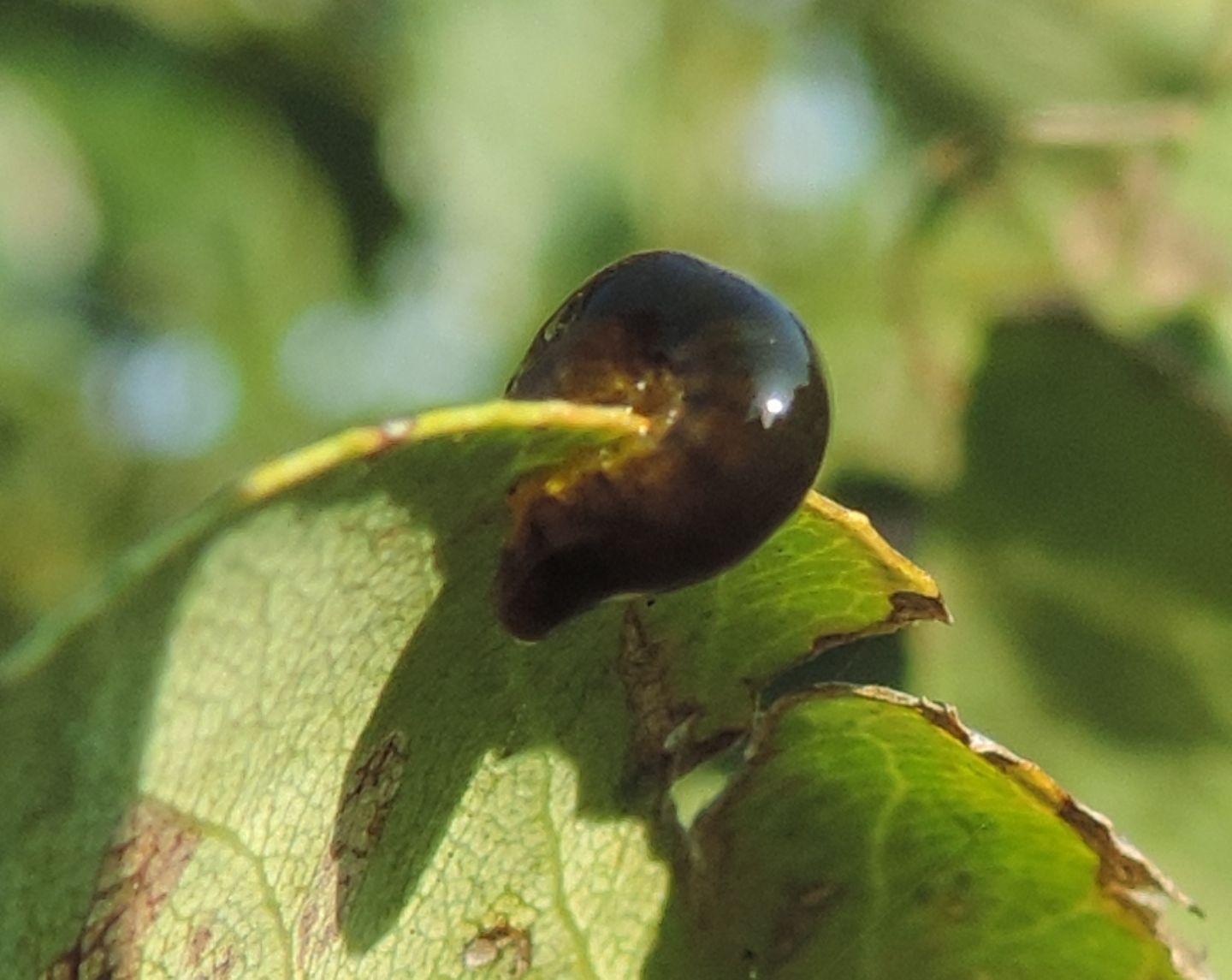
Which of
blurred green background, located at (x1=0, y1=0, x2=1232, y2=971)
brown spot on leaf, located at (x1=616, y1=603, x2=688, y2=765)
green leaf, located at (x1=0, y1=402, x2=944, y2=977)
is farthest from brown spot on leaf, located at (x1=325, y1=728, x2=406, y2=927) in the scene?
blurred green background, located at (x1=0, y1=0, x2=1232, y2=971)

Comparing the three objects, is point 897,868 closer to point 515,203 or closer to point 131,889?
point 131,889

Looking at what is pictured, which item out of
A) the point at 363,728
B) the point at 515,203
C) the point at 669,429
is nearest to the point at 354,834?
the point at 363,728

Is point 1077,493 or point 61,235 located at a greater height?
point 1077,493

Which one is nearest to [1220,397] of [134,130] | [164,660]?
[164,660]

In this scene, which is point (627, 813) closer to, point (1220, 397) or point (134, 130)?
point (1220, 397)

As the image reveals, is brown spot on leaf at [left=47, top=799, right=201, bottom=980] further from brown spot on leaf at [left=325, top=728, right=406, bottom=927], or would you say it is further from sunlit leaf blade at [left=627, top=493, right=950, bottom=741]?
sunlit leaf blade at [left=627, top=493, right=950, bottom=741]

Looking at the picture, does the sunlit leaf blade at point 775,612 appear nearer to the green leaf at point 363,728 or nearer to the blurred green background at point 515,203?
the green leaf at point 363,728
